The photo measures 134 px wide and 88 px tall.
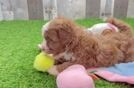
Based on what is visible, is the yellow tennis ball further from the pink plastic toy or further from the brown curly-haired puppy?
the pink plastic toy

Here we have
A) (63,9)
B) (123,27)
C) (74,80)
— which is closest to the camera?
(74,80)

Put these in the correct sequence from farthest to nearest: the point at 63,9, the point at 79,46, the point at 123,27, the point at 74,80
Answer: the point at 63,9 → the point at 123,27 → the point at 79,46 → the point at 74,80

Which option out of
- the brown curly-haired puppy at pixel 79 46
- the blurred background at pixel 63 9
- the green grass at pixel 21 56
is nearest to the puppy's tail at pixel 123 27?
the brown curly-haired puppy at pixel 79 46

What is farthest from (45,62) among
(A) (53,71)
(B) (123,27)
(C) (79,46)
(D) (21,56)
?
(B) (123,27)

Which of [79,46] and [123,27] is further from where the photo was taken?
[123,27]

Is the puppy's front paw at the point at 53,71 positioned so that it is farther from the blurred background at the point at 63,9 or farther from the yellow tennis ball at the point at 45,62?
the blurred background at the point at 63,9

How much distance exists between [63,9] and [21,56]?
84 cm

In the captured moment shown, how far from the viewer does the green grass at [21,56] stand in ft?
3.72

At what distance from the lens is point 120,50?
125 centimetres

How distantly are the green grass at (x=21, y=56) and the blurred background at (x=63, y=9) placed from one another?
0.31 feet

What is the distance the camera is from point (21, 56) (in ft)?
4.64

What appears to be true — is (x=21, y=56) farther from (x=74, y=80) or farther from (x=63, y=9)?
(x=63, y=9)

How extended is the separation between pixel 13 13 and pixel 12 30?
301 mm

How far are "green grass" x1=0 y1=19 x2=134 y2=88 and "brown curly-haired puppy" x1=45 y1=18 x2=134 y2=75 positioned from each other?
88mm
